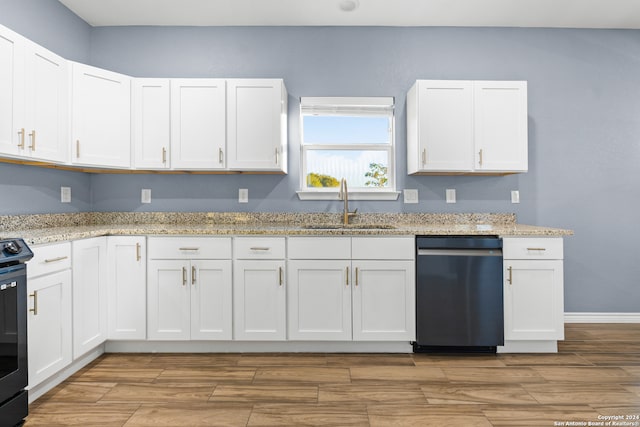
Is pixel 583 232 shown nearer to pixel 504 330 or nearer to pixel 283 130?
pixel 504 330

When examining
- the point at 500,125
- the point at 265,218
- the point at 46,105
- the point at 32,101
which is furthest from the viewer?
the point at 265,218

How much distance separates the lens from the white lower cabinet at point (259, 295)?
2.77m

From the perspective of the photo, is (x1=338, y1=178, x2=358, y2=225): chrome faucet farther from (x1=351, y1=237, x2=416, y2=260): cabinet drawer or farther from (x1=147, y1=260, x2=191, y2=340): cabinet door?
(x1=147, y1=260, x2=191, y2=340): cabinet door

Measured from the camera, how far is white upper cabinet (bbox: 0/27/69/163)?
86.2 inches

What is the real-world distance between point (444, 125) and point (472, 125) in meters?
0.22

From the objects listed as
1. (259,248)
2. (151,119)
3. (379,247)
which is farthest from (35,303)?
(379,247)

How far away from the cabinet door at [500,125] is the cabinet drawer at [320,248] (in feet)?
4.27

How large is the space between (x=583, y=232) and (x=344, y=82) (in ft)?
8.46

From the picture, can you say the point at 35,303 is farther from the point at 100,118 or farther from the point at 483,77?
the point at 483,77

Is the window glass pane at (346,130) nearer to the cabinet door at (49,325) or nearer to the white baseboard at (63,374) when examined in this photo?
the cabinet door at (49,325)

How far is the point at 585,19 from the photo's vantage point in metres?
3.33

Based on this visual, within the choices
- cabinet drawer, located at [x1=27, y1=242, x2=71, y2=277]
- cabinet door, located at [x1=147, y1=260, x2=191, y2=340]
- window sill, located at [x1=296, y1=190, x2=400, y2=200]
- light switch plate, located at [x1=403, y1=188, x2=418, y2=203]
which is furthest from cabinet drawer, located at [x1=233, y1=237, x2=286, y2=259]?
light switch plate, located at [x1=403, y1=188, x2=418, y2=203]

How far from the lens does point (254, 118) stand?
10.1ft

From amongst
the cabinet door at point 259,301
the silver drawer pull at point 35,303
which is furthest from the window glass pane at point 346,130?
the silver drawer pull at point 35,303
